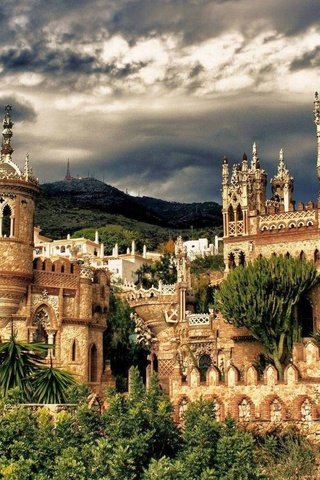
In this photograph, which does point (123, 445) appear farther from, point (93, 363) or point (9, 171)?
point (9, 171)

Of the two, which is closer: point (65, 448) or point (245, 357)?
point (65, 448)

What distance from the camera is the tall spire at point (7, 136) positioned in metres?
55.6

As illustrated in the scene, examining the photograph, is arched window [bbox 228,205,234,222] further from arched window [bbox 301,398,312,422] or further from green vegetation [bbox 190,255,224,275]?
arched window [bbox 301,398,312,422]

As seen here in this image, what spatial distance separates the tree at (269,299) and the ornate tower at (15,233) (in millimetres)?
Answer: 11010

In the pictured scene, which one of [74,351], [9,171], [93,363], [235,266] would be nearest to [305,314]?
[235,266]

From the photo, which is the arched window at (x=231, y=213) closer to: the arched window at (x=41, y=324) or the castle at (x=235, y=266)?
the castle at (x=235, y=266)

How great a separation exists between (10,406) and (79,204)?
13097 cm

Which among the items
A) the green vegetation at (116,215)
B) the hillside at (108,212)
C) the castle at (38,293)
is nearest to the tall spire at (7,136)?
the castle at (38,293)

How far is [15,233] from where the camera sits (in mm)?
51938

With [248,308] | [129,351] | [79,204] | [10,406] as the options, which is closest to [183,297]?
[129,351]

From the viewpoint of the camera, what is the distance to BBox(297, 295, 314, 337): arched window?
5528cm

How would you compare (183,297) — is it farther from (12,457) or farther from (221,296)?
(12,457)

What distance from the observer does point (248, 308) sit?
5222 cm

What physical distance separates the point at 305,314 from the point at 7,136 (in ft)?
66.1
